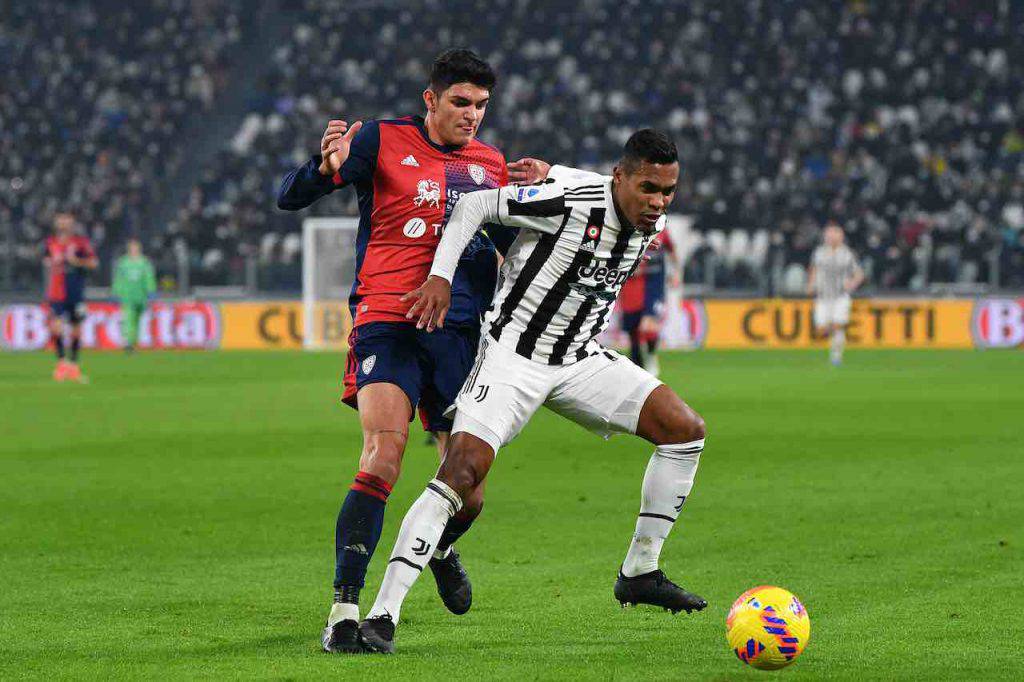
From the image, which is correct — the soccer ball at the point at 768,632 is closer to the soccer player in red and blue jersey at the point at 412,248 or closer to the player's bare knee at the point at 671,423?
the player's bare knee at the point at 671,423

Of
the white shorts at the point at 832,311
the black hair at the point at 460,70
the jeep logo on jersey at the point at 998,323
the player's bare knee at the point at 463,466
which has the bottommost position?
the jeep logo on jersey at the point at 998,323

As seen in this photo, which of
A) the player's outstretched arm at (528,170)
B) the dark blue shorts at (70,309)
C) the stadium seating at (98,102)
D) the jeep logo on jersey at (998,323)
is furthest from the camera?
the stadium seating at (98,102)

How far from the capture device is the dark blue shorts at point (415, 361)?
5.79 meters

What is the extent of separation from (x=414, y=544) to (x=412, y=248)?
126 cm

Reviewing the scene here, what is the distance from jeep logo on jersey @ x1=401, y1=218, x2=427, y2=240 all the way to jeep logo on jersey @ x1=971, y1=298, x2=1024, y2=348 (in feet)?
81.6

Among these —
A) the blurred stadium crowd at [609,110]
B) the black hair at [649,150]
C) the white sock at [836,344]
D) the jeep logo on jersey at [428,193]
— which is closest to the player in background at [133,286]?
the blurred stadium crowd at [609,110]

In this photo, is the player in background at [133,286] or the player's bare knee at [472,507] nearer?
the player's bare knee at [472,507]

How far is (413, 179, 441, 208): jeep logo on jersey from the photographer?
237 inches

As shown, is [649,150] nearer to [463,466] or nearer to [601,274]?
[601,274]

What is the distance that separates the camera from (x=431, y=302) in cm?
552

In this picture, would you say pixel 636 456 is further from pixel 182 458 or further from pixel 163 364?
pixel 163 364

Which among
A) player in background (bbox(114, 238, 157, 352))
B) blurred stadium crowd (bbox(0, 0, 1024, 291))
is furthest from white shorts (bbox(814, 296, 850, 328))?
player in background (bbox(114, 238, 157, 352))

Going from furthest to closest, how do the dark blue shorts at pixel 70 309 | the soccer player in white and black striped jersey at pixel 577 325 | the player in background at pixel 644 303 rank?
1. the dark blue shorts at pixel 70 309
2. the player in background at pixel 644 303
3. the soccer player in white and black striped jersey at pixel 577 325

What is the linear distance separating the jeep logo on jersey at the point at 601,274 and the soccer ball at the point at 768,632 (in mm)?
1441
